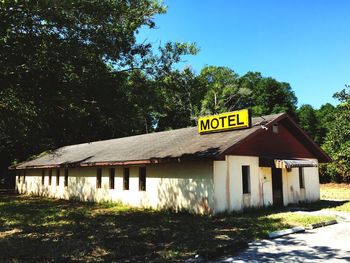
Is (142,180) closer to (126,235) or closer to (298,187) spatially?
(126,235)

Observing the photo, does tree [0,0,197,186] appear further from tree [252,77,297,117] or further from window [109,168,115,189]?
tree [252,77,297,117]

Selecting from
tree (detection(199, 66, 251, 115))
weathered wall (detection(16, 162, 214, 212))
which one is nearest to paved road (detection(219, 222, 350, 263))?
weathered wall (detection(16, 162, 214, 212))

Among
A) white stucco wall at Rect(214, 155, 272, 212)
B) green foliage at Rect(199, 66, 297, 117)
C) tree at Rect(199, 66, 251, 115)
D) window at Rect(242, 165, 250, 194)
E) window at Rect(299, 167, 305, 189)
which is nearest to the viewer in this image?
white stucco wall at Rect(214, 155, 272, 212)

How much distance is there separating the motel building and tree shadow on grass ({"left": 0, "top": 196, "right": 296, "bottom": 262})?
1.19 m

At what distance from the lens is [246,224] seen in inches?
504

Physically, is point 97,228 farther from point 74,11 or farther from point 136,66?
point 74,11

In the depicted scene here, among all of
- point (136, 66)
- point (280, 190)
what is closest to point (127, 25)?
point (136, 66)

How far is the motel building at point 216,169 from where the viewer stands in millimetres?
15727

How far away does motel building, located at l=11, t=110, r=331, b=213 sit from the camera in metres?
15.7

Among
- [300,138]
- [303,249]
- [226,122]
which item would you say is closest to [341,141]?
[300,138]

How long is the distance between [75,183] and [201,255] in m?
19.0

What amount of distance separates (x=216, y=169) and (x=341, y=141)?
18126 millimetres

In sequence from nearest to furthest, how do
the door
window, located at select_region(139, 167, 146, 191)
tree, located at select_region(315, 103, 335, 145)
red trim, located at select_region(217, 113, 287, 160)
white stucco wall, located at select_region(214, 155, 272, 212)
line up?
red trim, located at select_region(217, 113, 287, 160)
white stucco wall, located at select_region(214, 155, 272, 212)
the door
window, located at select_region(139, 167, 146, 191)
tree, located at select_region(315, 103, 335, 145)

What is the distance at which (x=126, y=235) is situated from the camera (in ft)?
36.7
